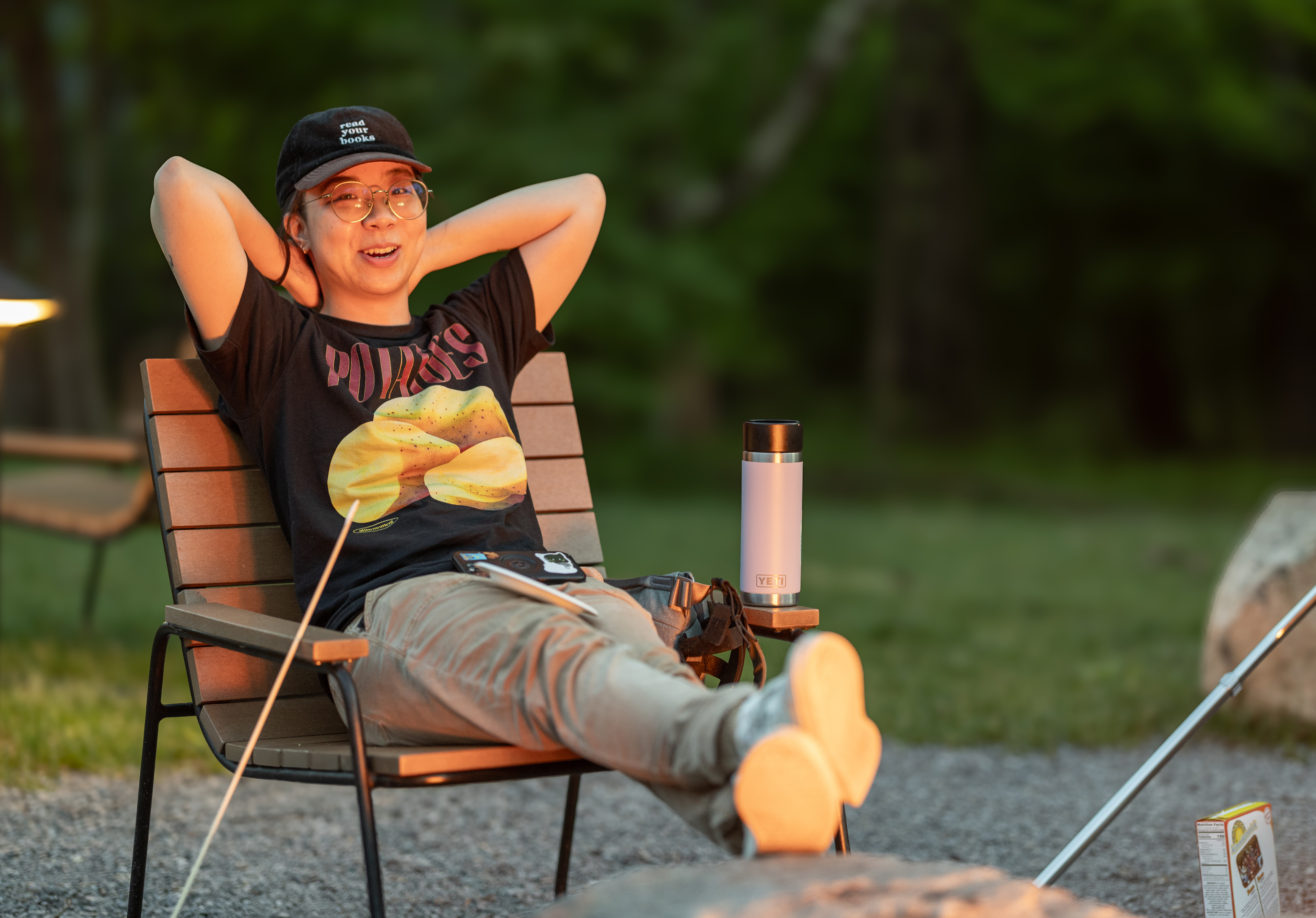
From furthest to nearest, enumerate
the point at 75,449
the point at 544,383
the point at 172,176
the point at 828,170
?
the point at 828,170, the point at 75,449, the point at 544,383, the point at 172,176

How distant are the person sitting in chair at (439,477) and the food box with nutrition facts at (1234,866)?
2.25ft

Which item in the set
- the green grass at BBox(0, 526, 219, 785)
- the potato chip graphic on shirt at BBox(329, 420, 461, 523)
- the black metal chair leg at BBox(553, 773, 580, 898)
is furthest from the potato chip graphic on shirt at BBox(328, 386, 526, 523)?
the green grass at BBox(0, 526, 219, 785)

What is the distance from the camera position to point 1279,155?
1370 cm

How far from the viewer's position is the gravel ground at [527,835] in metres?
2.94

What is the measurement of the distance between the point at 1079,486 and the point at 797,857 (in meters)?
11.5

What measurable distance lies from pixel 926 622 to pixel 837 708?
4.64m

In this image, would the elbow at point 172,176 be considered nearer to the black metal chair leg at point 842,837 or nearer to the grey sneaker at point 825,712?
the grey sneaker at point 825,712

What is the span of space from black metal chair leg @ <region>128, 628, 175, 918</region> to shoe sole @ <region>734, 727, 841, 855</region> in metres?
1.15

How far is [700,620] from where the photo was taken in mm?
2578

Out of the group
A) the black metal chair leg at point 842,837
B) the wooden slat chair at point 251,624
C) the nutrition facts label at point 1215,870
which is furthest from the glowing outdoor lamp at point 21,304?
the nutrition facts label at point 1215,870

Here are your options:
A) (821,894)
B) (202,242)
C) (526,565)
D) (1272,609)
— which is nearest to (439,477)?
(526,565)

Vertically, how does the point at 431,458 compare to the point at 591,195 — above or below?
below

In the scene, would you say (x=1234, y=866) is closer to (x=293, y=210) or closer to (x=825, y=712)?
(x=825, y=712)

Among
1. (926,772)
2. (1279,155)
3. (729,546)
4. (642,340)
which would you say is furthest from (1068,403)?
(926,772)
